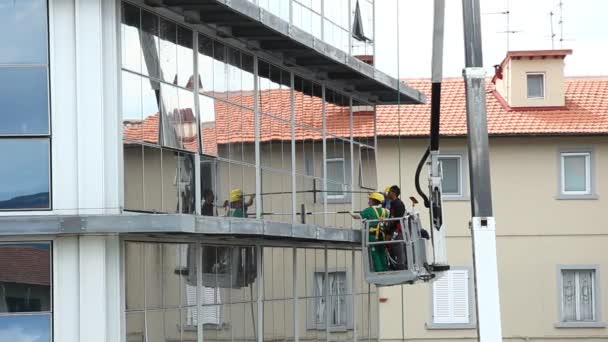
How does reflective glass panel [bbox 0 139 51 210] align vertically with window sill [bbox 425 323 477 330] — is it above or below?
above

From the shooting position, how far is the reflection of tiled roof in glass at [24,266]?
20.9 metres

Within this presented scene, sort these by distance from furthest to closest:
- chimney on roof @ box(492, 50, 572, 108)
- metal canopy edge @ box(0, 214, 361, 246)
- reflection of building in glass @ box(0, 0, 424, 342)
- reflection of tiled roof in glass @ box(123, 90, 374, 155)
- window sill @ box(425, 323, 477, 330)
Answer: chimney on roof @ box(492, 50, 572, 108) → window sill @ box(425, 323, 477, 330) → reflection of tiled roof in glass @ box(123, 90, 374, 155) → reflection of building in glass @ box(0, 0, 424, 342) → metal canopy edge @ box(0, 214, 361, 246)

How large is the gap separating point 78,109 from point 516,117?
33.3 m

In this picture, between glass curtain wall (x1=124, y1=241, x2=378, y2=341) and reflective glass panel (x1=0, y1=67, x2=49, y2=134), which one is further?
glass curtain wall (x1=124, y1=241, x2=378, y2=341)

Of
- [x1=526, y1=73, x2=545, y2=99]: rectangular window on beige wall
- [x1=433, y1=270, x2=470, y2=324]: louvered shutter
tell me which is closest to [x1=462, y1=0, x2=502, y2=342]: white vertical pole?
[x1=433, y1=270, x2=470, y2=324]: louvered shutter

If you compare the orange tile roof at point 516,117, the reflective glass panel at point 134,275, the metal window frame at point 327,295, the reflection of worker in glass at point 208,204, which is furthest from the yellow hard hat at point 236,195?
the orange tile roof at point 516,117

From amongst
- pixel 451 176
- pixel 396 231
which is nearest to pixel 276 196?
pixel 396 231

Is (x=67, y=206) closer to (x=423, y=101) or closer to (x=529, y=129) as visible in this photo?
(x=423, y=101)

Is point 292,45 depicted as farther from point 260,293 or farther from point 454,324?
point 454,324

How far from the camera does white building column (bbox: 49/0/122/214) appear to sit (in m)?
21.0

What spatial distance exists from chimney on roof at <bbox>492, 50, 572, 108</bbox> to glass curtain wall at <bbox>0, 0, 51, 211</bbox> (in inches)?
1372

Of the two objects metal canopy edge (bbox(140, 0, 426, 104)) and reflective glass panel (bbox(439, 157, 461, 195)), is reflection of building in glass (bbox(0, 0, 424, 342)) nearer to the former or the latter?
metal canopy edge (bbox(140, 0, 426, 104))

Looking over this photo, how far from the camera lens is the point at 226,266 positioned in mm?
26234

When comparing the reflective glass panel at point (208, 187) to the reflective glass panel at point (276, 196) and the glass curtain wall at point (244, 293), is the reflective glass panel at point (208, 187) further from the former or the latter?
the reflective glass panel at point (276, 196)
